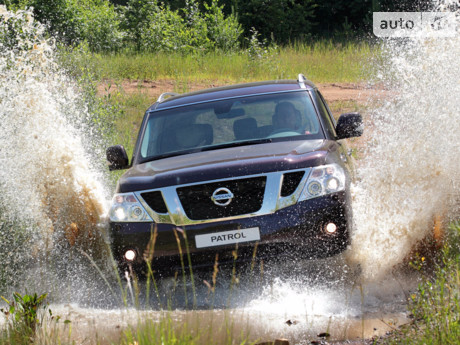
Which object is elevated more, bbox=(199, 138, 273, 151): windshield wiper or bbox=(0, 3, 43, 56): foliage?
bbox=(0, 3, 43, 56): foliage

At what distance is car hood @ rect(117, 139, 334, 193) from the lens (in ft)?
20.0

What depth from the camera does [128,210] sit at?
20.5ft

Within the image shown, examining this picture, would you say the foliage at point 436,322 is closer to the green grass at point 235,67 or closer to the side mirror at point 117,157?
the side mirror at point 117,157

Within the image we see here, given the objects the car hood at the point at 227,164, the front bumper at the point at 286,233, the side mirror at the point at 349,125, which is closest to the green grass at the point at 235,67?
the side mirror at the point at 349,125

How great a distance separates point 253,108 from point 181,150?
813 millimetres

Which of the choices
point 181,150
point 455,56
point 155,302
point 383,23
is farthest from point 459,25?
point 383,23

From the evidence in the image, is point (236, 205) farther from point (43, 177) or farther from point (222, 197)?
point (43, 177)

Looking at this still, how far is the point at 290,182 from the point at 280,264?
0.60 meters

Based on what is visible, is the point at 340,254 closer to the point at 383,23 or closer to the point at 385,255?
the point at 385,255

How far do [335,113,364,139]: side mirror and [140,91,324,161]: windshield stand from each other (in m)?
0.20

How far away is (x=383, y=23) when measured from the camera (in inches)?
1526

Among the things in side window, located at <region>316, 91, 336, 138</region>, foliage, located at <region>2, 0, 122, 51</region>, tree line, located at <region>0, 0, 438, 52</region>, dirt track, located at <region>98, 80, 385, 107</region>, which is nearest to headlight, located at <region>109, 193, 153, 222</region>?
Result: side window, located at <region>316, 91, 336, 138</region>

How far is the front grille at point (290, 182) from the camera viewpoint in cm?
601

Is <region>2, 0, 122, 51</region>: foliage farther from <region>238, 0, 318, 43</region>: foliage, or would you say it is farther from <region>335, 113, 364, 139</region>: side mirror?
<region>335, 113, 364, 139</region>: side mirror
